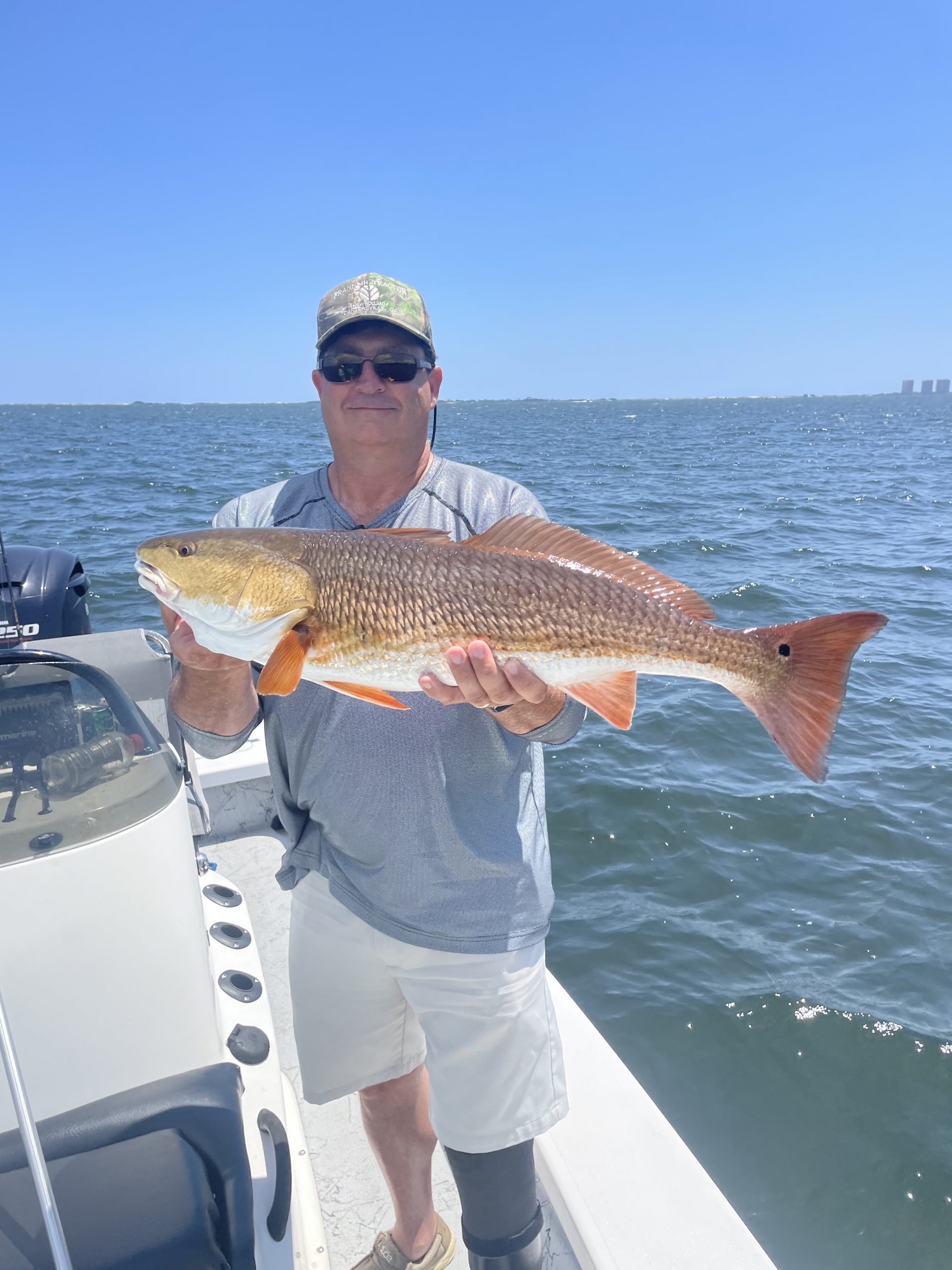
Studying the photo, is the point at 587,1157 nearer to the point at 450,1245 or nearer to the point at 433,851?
the point at 450,1245

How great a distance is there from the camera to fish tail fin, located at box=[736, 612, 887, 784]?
2.40 metres

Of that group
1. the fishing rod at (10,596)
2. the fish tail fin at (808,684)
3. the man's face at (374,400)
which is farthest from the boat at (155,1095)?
the fish tail fin at (808,684)

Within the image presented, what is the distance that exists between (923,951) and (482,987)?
4.76 meters

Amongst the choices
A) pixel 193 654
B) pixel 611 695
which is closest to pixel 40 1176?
pixel 193 654

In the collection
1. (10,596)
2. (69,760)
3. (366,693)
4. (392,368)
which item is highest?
(392,368)

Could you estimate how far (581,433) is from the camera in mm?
71875

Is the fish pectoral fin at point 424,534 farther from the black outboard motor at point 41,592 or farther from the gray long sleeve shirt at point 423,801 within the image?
the black outboard motor at point 41,592

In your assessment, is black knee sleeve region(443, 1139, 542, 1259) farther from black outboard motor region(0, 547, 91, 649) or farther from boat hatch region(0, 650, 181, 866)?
black outboard motor region(0, 547, 91, 649)

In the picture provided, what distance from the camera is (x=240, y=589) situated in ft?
8.66

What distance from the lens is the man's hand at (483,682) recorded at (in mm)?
2463

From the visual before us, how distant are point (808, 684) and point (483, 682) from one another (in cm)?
100

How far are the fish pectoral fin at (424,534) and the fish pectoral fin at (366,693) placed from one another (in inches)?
19.9

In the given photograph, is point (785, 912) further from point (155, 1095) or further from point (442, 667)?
point (155, 1095)

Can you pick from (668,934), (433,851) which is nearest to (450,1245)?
(433,851)
